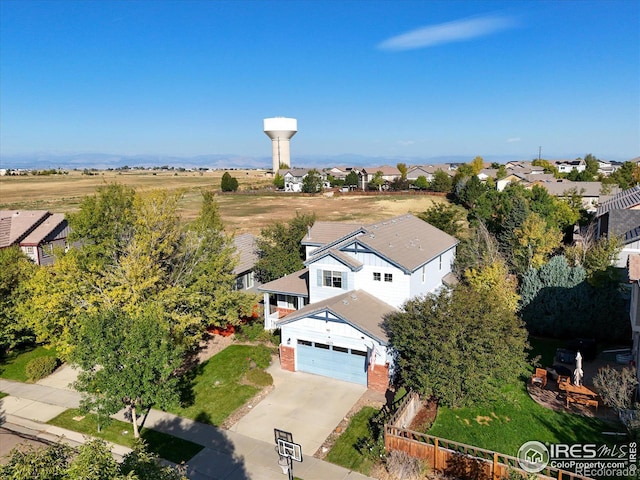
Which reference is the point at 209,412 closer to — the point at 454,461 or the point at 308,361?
the point at 308,361

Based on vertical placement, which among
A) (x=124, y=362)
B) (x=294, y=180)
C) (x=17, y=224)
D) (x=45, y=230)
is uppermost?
(x=294, y=180)

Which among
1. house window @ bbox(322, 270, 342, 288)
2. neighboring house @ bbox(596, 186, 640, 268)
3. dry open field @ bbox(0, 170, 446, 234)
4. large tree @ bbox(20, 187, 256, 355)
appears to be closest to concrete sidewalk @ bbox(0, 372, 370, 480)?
large tree @ bbox(20, 187, 256, 355)

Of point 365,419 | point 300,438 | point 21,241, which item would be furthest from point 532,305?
point 21,241

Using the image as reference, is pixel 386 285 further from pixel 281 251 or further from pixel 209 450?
pixel 209 450

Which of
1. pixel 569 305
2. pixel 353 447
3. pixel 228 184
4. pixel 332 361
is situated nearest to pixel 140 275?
pixel 332 361

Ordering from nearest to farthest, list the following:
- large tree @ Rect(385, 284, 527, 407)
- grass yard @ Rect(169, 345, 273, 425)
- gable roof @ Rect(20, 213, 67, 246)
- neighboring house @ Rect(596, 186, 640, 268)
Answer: large tree @ Rect(385, 284, 527, 407) → grass yard @ Rect(169, 345, 273, 425) → neighboring house @ Rect(596, 186, 640, 268) → gable roof @ Rect(20, 213, 67, 246)

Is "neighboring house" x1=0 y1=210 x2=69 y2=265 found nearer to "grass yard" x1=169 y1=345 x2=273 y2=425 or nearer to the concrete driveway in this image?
"grass yard" x1=169 y1=345 x2=273 y2=425
